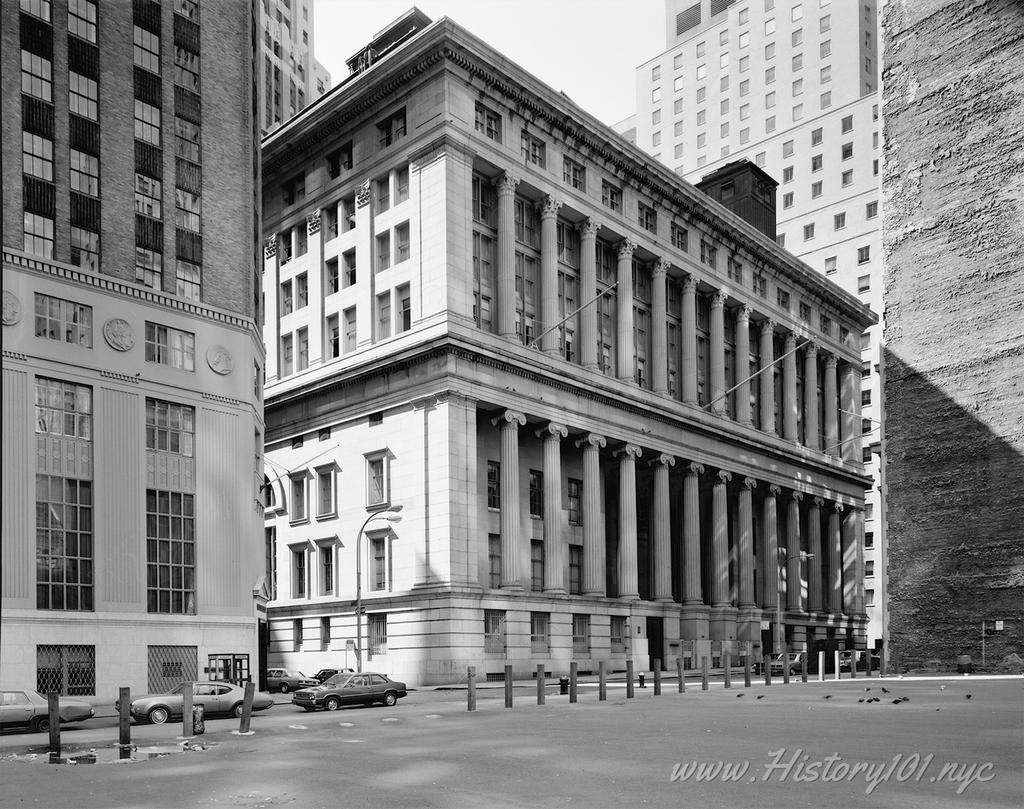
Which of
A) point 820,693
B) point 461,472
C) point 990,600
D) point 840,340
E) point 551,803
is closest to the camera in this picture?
point 551,803

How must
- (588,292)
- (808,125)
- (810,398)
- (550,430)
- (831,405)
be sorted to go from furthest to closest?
(808,125), (831,405), (810,398), (588,292), (550,430)

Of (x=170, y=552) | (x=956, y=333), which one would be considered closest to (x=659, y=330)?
(x=956, y=333)

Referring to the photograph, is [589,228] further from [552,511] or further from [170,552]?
[170,552]

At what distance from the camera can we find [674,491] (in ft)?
269

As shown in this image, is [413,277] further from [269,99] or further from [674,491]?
[269,99]

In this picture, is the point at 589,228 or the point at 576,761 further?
the point at 589,228

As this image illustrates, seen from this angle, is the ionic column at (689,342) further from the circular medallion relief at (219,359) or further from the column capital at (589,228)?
the circular medallion relief at (219,359)

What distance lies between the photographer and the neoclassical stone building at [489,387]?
2361 inches

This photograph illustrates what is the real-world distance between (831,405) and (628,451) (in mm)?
38349

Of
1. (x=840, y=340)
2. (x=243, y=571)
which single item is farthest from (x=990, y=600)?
(x=840, y=340)

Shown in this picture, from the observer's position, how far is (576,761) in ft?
55.7

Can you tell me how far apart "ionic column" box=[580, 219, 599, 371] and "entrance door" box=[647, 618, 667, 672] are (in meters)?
17.9

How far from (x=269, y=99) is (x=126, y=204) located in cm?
8027

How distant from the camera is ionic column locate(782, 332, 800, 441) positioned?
93.5 metres
